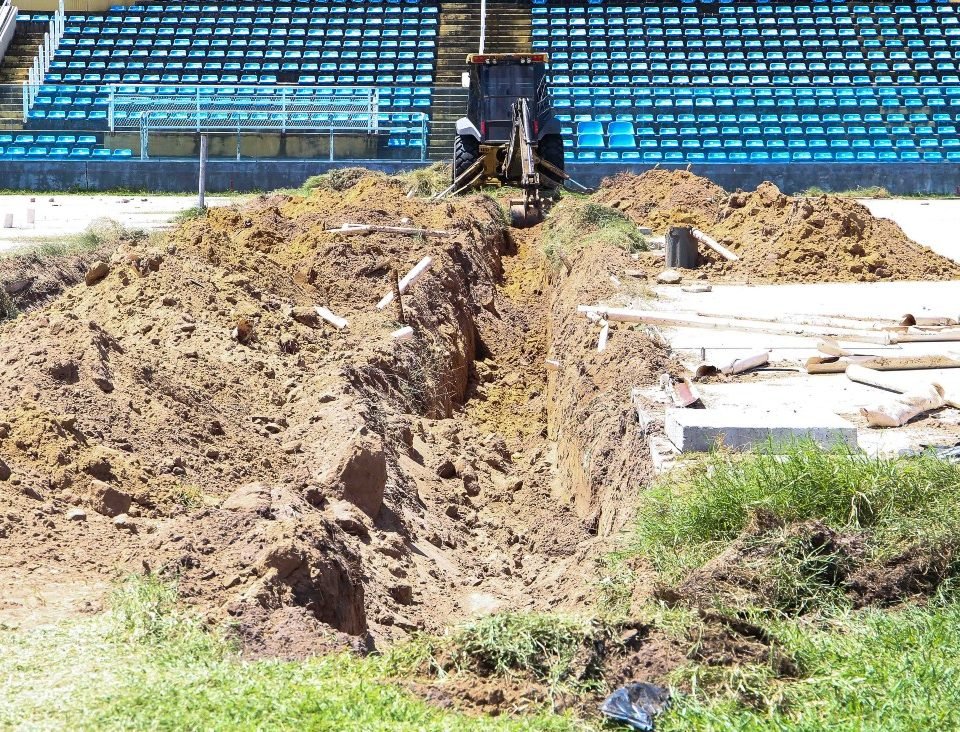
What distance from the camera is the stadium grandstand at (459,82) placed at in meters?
31.5

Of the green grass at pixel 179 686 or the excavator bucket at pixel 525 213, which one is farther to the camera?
the excavator bucket at pixel 525 213

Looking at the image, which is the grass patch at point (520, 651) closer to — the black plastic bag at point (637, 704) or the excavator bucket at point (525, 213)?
the black plastic bag at point (637, 704)

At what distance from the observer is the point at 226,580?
5.84 m

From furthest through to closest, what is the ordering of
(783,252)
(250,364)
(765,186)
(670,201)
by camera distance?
(670,201) < (765,186) < (783,252) < (250,364)

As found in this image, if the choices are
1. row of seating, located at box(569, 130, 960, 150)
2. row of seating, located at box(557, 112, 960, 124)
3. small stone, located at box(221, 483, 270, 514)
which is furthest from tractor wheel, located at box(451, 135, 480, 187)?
small stone, located at box(221, 483, 270, 514)

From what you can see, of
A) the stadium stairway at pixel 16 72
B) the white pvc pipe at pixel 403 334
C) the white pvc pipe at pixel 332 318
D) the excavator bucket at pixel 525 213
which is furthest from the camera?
the stadium stairway at pixel 16 72

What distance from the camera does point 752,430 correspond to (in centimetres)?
749

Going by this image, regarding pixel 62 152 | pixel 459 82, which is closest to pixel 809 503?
pixel 62 152

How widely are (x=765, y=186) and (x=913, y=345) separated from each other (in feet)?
30.6

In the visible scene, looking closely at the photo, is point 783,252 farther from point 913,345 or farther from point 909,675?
point 909,675

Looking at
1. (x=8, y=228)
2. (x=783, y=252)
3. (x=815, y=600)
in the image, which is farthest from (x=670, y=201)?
(x=815, y=600)

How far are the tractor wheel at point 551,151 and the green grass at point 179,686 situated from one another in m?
19.5

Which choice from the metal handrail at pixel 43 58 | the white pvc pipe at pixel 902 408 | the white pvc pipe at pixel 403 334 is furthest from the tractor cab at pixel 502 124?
the metal handrail at pixel 43 58

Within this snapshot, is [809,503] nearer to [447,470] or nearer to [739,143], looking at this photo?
[447,470]
